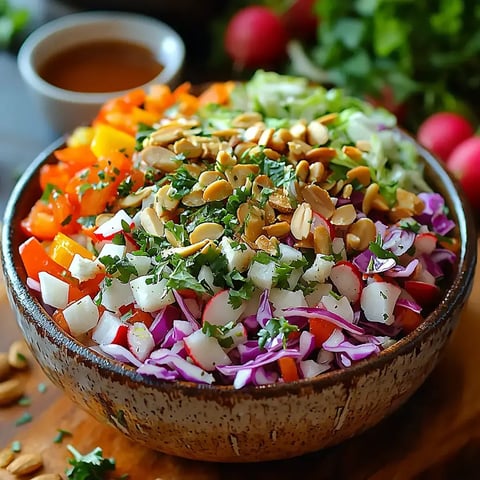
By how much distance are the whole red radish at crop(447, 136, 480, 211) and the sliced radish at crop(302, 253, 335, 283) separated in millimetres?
706

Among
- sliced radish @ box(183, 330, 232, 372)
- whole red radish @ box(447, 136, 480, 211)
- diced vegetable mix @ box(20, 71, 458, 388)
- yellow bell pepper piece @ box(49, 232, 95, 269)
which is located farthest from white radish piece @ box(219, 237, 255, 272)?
whole red radish @ box(447, 136, 480, 211)

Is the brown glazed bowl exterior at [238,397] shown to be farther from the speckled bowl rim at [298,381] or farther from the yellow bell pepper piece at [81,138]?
the yellow bell pepper piece at [81,138]

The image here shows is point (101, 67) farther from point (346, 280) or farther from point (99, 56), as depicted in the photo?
point (346, 280)

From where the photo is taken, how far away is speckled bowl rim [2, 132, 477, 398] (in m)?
1.02

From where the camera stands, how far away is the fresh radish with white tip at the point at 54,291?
3.75ft

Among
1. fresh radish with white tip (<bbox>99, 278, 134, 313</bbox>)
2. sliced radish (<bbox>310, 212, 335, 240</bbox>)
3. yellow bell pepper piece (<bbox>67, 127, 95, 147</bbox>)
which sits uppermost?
sliced radish (<bbox>310, 212, 335, 240</bbox>)

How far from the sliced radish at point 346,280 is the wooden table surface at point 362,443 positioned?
8.2 inches

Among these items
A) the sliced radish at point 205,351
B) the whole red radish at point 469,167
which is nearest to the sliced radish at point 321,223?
the sliced radish at point 205,351

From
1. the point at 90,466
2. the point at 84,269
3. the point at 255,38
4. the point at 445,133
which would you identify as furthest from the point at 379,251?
the point at 255,38

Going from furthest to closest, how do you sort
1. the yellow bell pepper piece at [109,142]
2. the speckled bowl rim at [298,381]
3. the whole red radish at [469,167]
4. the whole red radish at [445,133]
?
the whole red radish at [445,133], the whole red radish at [469,167], the yellow bell pepper piece at [109,142], the speckled bowl rim at [298,381]

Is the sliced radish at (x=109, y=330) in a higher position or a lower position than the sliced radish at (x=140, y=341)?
lower

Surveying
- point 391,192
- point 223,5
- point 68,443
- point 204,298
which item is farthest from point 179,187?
point 223,5

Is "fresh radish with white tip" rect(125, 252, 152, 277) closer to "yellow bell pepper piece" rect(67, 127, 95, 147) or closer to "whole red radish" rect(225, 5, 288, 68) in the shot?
"yellow bell pepper piece" rect(67, 127, 95, 147)

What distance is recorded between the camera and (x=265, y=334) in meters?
1.06
